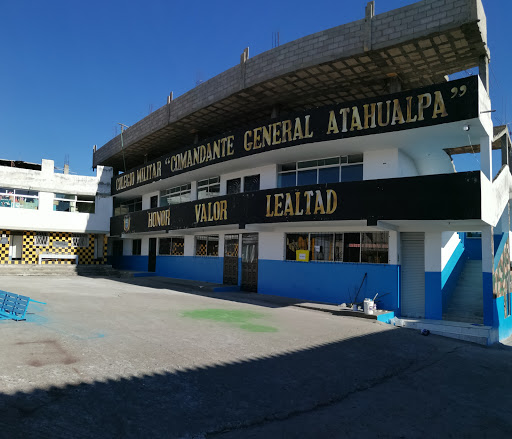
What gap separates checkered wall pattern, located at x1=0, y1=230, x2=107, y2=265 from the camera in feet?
88.8

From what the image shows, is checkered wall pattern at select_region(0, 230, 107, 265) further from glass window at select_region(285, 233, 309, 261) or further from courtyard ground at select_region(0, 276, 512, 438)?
courtyard ground at select_region(0, 276, 512, 438)

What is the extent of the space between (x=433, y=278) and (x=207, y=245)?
1249 centimetres

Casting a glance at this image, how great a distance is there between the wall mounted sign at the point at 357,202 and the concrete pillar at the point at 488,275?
70.5 inches

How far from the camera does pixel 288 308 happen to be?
14.1m

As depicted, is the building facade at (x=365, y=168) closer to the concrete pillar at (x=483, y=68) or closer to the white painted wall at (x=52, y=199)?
the concrete pillar at (x=483, y=68)

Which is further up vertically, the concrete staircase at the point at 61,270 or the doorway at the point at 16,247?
the doorway at the point at 16,247

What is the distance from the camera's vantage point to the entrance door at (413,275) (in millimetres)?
13727

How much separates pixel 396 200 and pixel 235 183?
373 inches

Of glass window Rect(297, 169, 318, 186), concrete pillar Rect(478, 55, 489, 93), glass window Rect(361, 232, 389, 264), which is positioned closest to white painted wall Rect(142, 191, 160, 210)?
glass window Rect(297, 169, 318, 186)

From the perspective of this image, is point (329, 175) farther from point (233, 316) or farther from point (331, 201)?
point (233, 316)

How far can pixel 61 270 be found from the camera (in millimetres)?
26750

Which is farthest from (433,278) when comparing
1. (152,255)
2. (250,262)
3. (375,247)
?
(152,255)

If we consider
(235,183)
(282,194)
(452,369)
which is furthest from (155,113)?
(452,369)

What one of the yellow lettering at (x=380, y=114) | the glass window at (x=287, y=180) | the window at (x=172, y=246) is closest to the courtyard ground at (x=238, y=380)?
the yellow lettering at (x=380, y=114)
